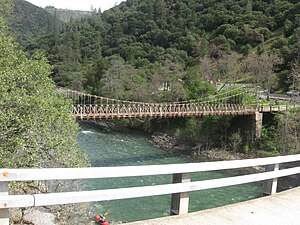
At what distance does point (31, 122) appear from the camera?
18.8ft

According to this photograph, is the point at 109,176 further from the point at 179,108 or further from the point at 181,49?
the point at 181,49

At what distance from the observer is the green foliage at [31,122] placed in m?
5.65

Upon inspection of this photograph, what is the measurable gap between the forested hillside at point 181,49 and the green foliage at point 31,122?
22007 mm

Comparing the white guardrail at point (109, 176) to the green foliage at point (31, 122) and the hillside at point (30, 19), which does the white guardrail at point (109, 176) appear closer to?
the green foliage at point (31, 122)

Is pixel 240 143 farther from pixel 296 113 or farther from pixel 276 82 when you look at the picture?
pixel 276 82

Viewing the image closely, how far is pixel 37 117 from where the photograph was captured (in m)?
6.06

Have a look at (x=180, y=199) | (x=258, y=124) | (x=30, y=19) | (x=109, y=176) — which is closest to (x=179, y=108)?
(x=258, y=124)

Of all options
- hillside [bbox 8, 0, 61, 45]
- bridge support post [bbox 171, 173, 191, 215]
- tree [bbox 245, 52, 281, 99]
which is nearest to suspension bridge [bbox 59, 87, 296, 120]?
tree [bbox 245, 52, 281, 99]

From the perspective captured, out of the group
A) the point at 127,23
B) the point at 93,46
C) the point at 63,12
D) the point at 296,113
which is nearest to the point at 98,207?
the point at 296,113

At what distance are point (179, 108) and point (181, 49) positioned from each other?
29.1 meters

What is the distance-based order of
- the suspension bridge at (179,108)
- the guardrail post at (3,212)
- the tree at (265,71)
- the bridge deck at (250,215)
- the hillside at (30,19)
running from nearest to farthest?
the guardrail post at (3,212) < the bridge deck at (250,215) < the suspension bridge at (179,108) < the tree at (265,71) < the hillside at (30,19)

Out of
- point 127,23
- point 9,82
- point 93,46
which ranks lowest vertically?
point 9,82

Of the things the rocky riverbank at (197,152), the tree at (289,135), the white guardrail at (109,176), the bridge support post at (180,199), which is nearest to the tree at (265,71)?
the tree at (289,135)

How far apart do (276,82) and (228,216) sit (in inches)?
1218
